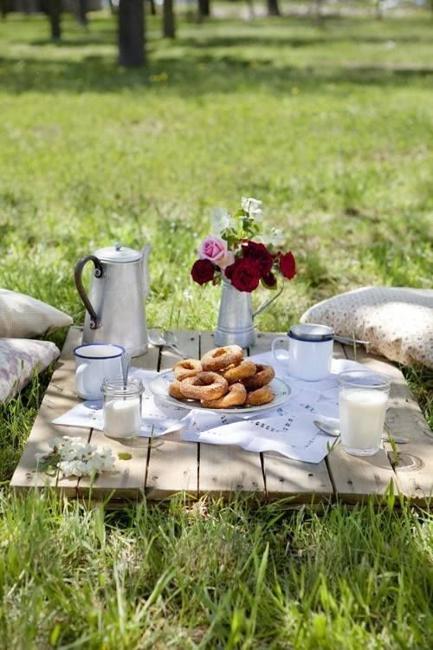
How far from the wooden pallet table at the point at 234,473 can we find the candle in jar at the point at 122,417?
0.03m

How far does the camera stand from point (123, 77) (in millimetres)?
13914

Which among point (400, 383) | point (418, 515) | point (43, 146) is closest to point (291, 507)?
point (418, 515)

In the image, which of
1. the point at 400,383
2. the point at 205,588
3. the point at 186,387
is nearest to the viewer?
the point at 205,588

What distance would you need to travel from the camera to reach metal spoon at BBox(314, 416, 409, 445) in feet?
9.71

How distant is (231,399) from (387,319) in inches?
40.1

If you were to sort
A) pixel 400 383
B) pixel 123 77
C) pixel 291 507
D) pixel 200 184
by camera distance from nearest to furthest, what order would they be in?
pixel 291 507 → pixel 400 383 → pixel 200 184 → pixel 123 77

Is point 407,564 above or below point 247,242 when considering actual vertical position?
below

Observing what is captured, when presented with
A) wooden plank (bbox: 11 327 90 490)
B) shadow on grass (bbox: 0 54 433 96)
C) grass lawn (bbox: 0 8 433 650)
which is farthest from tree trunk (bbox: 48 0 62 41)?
wooden plank (bbox: 11 327 90 490)

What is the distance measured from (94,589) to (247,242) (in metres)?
1.42

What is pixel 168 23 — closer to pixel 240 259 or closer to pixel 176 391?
pixel 240 259

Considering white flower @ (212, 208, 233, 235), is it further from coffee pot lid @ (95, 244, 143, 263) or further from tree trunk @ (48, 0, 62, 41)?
tree trunk @ (48, 0, 62, 41)

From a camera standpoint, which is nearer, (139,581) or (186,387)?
(139,581)

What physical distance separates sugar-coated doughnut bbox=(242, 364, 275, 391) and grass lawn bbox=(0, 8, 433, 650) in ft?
1.65

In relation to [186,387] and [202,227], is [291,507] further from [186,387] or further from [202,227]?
[202,227]
